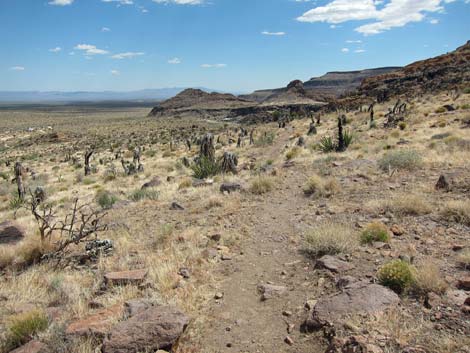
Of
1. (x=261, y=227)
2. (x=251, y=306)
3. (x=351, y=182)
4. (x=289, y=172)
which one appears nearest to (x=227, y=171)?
(x=289, y=172)

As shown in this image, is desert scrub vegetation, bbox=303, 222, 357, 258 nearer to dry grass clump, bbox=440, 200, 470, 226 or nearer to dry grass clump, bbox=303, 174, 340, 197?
dry grass clump, bbox=440, 200, 470, 226

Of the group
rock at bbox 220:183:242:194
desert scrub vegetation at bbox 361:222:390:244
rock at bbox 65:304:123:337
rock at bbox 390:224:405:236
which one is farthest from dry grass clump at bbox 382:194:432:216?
rock at bbox 65:304:123:337

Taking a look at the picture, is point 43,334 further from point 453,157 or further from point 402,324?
point 453,157

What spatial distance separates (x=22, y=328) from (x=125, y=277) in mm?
1537

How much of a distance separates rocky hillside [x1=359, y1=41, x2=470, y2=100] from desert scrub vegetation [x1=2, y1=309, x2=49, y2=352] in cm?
3683

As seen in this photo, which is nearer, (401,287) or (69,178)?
(401,287)

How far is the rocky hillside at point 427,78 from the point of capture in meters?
36.2

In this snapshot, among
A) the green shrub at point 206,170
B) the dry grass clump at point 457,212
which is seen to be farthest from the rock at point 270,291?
the green shrub at point 206,170

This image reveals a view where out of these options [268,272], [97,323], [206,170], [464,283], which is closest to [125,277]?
[97,323]

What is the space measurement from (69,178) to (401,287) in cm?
2134

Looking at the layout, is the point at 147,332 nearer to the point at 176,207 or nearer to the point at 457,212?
the point at 457,212

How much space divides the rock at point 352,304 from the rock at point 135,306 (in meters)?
1.95

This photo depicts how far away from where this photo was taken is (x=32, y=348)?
3926 millimetres

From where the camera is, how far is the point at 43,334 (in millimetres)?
4156
